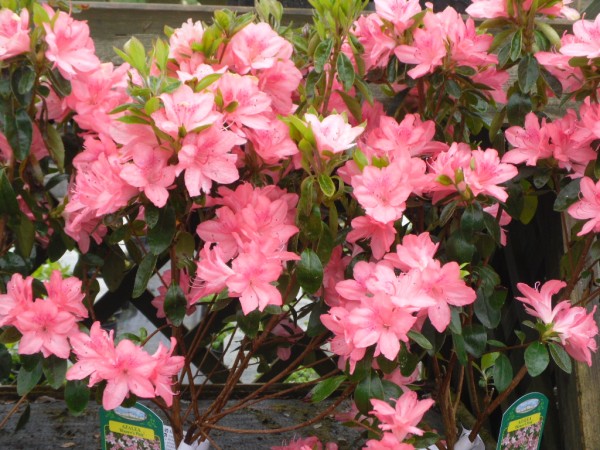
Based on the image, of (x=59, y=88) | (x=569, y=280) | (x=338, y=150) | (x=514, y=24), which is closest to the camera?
(x=338, y=150)

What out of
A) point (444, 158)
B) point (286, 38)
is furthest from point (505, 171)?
point (286, 38)

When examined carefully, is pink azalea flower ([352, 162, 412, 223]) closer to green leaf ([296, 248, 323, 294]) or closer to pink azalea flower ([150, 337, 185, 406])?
green leaf ([296, 248, 323, 294])

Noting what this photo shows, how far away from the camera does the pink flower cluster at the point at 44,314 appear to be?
134 centimetres

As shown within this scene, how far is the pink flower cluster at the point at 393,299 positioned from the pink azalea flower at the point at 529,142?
295 millimetres

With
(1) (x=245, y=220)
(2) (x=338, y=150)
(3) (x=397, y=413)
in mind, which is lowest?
(3) (x=397, y=413)

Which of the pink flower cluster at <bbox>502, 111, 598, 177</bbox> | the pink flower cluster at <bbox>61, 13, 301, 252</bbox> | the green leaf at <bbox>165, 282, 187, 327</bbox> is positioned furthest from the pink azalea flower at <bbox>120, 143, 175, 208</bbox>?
the pink flower cluster at <bbox>502, 111, 598, 177</bbox>

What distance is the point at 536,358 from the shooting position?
140cm

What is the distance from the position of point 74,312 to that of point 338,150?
1.77 feet

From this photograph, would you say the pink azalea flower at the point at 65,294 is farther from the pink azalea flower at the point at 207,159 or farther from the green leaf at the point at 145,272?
the pink azalea flower at the point at 207,159

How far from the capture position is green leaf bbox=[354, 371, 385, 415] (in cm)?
132

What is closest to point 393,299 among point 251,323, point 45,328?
point 251,323

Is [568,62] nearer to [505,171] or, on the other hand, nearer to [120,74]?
[505,171]

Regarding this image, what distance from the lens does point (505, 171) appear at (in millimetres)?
1350

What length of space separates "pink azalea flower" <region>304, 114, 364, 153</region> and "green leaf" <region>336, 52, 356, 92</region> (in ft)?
0.53
